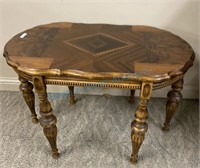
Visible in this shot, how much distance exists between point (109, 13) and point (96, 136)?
711 millimetres

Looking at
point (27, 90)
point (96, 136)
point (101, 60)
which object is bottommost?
point (96, 136)

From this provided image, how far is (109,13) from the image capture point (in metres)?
1.36

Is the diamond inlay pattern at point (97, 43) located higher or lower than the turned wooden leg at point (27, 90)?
higher

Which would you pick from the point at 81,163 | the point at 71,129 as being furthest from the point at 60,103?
the point at 81,163

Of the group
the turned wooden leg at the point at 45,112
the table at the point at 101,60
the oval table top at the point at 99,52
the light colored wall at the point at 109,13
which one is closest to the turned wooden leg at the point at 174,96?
the table at the point at 101,60

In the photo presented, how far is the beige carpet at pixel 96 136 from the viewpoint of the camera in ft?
3.91

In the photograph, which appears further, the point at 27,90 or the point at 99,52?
the point at 27,90

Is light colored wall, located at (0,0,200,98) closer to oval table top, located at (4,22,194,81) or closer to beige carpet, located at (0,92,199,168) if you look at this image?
oval table top, located at (4,22,194,81)

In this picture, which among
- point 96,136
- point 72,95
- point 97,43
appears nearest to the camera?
point 97,43

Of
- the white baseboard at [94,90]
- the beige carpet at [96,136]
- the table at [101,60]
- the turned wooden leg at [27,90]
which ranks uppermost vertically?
the table at [101,60]

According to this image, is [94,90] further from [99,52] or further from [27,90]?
[99,52]

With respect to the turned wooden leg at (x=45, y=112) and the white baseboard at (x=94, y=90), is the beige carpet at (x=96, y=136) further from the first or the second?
the turned wooden leg at (x=45, y=112)

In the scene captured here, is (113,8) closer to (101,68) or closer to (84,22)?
(84,22)

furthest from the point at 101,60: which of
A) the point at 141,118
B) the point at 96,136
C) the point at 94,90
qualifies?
the point at 94,90
